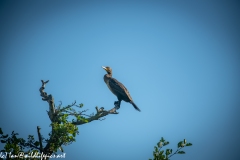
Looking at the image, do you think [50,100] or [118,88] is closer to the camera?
[50,100]

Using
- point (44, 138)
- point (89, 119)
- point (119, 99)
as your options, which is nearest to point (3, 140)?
point (44, 138)

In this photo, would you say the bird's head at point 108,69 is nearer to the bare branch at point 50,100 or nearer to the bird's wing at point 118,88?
the bird's wing at point 118,88

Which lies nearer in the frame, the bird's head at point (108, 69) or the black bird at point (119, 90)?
the black bird at point (119, 90)

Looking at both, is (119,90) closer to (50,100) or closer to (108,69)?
(108,69)

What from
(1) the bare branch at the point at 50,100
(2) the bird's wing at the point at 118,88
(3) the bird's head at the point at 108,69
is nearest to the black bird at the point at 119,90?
(2) the bird's wing at the point at 118,88

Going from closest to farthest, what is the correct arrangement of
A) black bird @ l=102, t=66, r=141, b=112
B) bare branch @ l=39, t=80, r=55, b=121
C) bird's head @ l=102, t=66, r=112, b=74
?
1. bare branch @ l=39, t=80, r=55, b=121
2. black bird @ l=102, t=66, r=141, b=112
3. bird's head @ l=102, t=66, r=112, b=74

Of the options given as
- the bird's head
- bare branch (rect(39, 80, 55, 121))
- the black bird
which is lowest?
bare branch (rect(39, 80, 55, 121))

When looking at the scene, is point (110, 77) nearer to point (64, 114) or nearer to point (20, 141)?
point (64, 114)

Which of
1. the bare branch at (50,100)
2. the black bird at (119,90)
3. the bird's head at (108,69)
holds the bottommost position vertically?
the bare branch at (50,100)

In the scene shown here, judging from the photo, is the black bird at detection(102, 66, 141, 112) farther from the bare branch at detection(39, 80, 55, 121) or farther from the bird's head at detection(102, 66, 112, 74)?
the bare branch at detection(39, 80, 55, 121)

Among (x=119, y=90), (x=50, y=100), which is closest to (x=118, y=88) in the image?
(x=119, y=90)

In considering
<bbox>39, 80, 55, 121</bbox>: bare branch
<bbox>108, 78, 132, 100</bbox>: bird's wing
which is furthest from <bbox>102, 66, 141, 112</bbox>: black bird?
<bbox>39, 80, 55, 121</bbox>: bare branch

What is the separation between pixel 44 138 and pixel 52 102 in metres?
0.86

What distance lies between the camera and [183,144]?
4992mm
